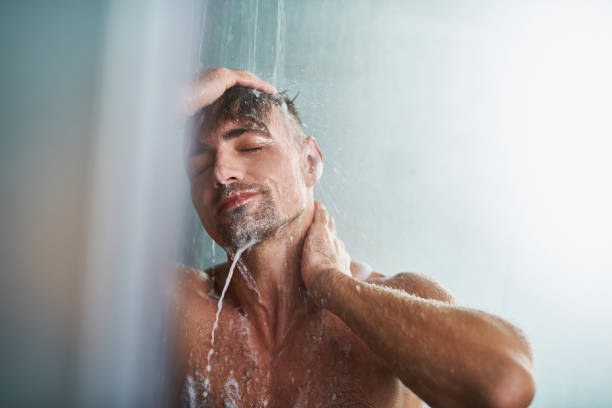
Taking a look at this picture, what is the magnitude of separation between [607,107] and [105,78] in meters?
1.40

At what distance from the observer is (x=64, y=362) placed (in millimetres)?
913

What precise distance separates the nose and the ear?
183 millimetres

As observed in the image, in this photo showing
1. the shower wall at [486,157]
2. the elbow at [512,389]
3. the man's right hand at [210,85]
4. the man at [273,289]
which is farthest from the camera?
the shower wall at [486,157]

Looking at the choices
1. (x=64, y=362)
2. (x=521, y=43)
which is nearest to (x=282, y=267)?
(x=64, y=362)

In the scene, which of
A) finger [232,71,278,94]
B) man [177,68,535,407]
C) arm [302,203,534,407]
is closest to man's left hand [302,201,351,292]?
man [177,68,535,407]

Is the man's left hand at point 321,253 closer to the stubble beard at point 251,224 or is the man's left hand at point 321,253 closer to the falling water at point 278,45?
the stubble beard at point 251,224

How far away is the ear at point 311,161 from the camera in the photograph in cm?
98

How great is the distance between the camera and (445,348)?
585 millimetres

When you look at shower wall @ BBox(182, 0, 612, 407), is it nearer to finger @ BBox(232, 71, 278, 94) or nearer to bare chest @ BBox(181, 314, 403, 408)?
finger @ BBox(232, 71, 278, 94)

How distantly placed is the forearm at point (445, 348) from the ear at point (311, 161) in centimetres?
37

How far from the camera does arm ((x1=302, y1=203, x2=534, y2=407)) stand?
1.79ft

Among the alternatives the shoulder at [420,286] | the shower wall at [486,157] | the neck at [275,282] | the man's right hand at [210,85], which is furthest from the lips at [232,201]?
the shower wall at [486,157]

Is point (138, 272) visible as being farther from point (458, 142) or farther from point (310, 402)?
point (458, 142)

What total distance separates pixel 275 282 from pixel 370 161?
0.58m
